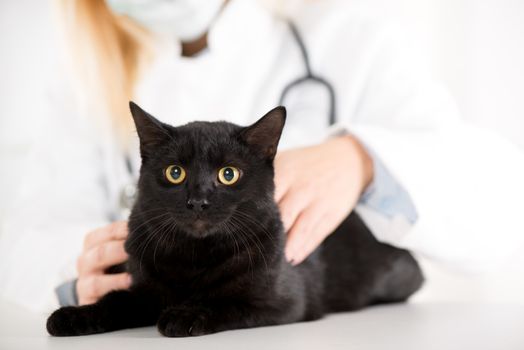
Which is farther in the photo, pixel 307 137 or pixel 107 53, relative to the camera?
pixel 107 53

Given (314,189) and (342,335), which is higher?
(314,189)

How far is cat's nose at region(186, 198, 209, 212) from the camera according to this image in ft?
2.53

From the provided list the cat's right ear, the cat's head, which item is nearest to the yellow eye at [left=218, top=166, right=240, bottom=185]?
the cat's head

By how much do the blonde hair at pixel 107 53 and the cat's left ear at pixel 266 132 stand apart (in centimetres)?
71

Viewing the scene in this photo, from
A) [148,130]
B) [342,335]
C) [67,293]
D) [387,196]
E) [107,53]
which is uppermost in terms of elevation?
[107,53]

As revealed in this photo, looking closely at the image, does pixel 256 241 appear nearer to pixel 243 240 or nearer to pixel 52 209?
pixel 243 240

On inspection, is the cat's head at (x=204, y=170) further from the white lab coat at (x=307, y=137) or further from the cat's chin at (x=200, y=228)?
the white lab coat at (x=307, y=137)

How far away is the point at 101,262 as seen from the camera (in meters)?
1.07

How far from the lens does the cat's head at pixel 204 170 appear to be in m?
0.80

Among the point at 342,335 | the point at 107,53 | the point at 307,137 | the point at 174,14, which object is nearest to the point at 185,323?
the point at 342,335

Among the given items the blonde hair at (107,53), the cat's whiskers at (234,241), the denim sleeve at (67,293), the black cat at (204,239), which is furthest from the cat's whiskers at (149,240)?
the blonde hair at (107,53)

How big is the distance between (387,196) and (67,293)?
31.5 inches

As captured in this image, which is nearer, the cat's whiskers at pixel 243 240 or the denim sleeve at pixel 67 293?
the cat's whiskers at pixel 243 240

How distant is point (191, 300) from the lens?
85cm
